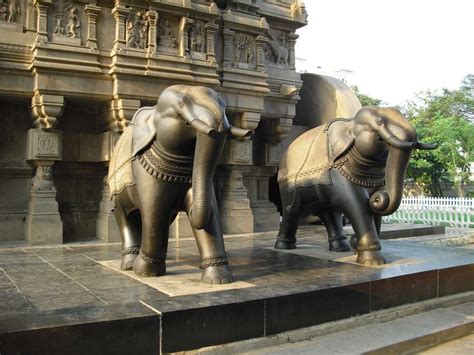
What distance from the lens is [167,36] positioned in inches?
347

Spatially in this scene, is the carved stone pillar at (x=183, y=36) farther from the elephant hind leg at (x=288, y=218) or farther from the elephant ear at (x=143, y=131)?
the elephant ear at (x=143, y=131)

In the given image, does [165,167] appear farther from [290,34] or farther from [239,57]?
[290,34]

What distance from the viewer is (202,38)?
30.2ft

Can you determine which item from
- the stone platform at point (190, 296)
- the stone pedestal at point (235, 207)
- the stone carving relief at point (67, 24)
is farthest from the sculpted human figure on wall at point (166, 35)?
the stone platform at point (190, 296)

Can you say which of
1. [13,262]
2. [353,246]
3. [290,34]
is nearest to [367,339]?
[353,246]

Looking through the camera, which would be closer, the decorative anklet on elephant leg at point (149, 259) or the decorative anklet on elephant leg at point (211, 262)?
Result: the decorative anklet on elephant leg at point (211, 262)

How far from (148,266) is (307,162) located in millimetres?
2435

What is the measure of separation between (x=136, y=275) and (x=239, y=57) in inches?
250

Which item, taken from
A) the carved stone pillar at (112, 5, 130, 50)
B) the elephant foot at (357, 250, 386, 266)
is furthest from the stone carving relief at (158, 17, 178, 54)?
the elephant foot at (357, 250, 386, 266)

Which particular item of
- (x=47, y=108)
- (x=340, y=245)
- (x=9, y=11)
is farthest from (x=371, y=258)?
(x=9, y=11)

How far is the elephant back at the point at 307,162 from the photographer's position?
570cm

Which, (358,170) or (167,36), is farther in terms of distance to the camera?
(167,36)

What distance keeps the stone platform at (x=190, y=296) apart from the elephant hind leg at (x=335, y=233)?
28 centimetres

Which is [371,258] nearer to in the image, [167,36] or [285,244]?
[285,244]
